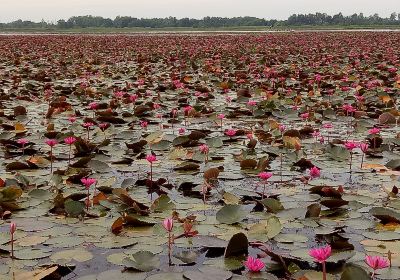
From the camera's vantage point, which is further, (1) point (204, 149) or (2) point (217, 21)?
(2) point (217, 21)

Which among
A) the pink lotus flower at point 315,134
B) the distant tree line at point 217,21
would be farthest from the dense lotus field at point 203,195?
the distant tree line at point 217,21

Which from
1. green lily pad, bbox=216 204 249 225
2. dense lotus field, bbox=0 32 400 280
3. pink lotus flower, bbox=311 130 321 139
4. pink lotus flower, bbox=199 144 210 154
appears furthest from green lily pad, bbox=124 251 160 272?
pink lotus flower, bbox=311 130 321 139

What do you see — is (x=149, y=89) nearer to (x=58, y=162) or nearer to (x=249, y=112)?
(x=249, y=112)

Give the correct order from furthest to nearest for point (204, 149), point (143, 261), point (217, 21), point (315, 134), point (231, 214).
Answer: point (217, 21) → point (315, 134) → point (204, 149) → point (231, 214) → point (143, 261)

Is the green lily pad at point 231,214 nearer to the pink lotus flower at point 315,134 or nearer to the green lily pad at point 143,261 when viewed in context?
the green lily pad at point 143,261

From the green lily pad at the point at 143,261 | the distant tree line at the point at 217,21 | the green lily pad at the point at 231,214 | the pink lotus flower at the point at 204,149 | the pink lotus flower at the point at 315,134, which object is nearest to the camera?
the green lily pad at the point at 143,261

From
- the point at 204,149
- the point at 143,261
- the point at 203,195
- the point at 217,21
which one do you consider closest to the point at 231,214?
the point at 203,195

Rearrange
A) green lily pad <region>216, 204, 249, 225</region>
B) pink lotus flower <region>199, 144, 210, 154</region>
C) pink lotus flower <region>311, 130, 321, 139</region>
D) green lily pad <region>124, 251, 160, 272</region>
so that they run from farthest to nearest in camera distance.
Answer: pink lotus flower <region>311, 130, 321, 139</region>
pink lotus flower <region>199, 144, 210, 154</region>
green lily pad <region>216, 204, 249, 225</region>
green lily pad <region>124, 251, 160, 272</region>

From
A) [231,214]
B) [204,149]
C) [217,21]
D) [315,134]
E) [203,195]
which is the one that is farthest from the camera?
[217,21]

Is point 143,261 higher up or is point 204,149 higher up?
point 204,149

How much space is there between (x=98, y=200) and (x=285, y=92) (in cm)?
550

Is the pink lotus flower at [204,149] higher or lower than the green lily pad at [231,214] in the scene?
higher

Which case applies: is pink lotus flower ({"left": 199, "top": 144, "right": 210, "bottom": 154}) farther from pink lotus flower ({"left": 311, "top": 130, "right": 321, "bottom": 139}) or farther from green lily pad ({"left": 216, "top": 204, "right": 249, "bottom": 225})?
pink lotus flower ({"left": 311, "top": 130, "right": 321, "bottom": 139})

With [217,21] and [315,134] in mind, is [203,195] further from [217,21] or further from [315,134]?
[217,21]
